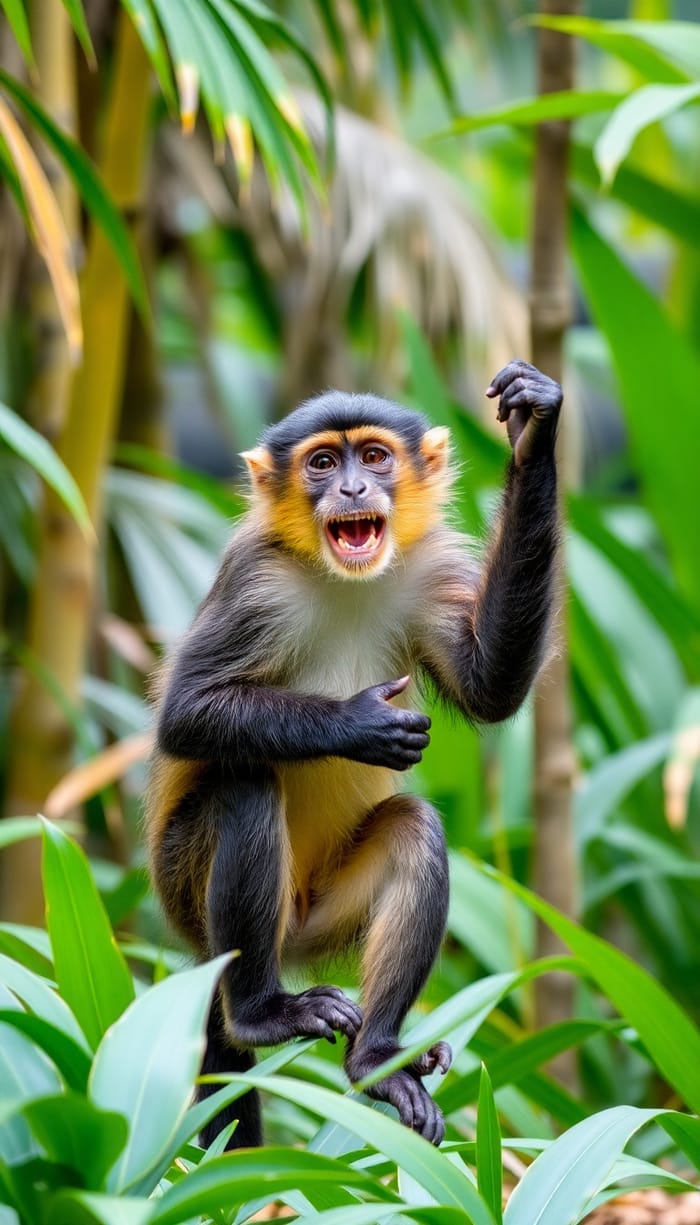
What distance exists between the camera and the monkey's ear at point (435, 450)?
10.7ft

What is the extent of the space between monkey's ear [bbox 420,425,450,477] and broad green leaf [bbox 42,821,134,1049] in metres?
1.24

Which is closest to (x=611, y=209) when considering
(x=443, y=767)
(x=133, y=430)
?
(x=133, y=430)

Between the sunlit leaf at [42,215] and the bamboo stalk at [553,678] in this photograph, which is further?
the bamboo stalk at [553,678]

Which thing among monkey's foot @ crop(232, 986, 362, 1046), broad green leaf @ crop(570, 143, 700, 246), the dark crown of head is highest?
broad green leaf @ crop(570, 143, 700, 246)

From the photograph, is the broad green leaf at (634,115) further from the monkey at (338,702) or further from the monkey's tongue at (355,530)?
the monkey's tongue at (355,530)

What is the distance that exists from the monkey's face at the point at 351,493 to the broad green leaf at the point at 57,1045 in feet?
4.01

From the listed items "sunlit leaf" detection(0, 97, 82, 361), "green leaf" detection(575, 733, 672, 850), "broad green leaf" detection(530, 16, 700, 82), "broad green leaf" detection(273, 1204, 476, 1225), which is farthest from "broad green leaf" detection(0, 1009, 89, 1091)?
"green leaf" detection(575, 733, 672, 850)

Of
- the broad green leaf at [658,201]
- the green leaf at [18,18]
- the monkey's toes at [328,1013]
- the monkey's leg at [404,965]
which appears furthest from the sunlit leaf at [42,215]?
the broad green leaf at [658,201]

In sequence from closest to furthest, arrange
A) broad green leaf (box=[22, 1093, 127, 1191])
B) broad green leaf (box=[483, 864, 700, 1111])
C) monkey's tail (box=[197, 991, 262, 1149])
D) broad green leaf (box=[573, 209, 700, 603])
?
broad green leaf (box=[22, 1093, 127, 1191]) → monkey's tail (box=[197, 991, 262, 1149]) → broad green leaf (box=[483, 864, 700, 1111]) → broad green leaf (box=[573, 209, 700, 603])

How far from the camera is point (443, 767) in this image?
197 inches

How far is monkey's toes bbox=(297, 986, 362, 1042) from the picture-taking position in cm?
268

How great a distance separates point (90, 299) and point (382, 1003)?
8.02 feet

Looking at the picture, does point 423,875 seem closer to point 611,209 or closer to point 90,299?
point 90,299

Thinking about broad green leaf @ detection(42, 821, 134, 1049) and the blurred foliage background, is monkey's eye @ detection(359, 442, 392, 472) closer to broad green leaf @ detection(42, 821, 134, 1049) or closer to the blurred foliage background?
the blurred foliage background
